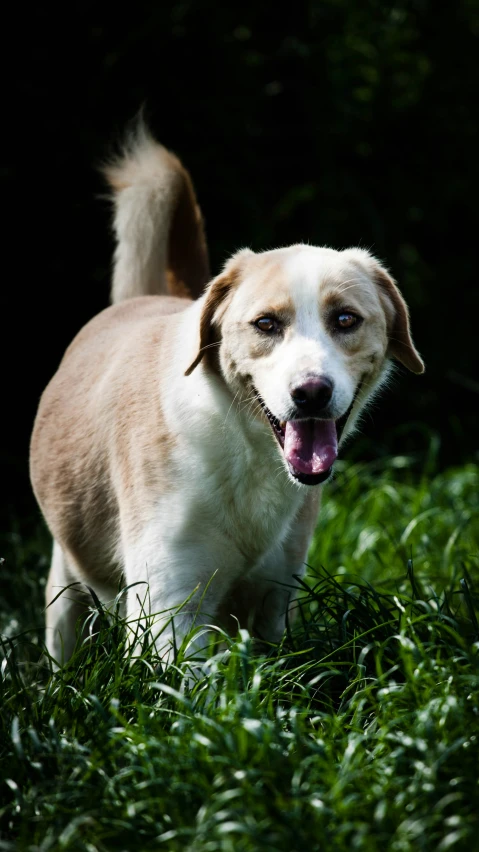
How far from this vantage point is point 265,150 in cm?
732

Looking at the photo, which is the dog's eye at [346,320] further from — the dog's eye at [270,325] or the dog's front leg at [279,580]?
the dog's front leg at [279,580]

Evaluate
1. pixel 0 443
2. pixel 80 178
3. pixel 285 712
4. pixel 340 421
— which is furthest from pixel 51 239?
pixel 285 712

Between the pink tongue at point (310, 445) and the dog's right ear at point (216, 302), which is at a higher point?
the dog's right ear at point (216, 302)

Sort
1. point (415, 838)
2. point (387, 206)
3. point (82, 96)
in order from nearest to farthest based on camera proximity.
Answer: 1. point (415, 838)
2. point (82, 96)
3. point (387, 206)

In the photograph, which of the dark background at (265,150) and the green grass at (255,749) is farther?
the dark background at (265,150)

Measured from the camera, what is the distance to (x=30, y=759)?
2.77 meters

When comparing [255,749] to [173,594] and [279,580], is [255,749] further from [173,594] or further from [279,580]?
[279,580]

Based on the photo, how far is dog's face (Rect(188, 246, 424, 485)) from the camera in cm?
315

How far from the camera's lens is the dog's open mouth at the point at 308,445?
322cm

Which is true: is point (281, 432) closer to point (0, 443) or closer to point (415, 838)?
point (415, 838)

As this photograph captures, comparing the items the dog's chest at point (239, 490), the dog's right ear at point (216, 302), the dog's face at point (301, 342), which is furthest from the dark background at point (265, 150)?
the dog's chest at point (239, 490)

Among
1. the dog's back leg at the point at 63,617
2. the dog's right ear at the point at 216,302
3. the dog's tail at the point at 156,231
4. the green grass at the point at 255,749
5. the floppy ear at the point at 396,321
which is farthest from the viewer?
the dog's tail at the point at 156,231

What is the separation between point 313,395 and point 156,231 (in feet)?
6.71

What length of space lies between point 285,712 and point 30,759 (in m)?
0.69
